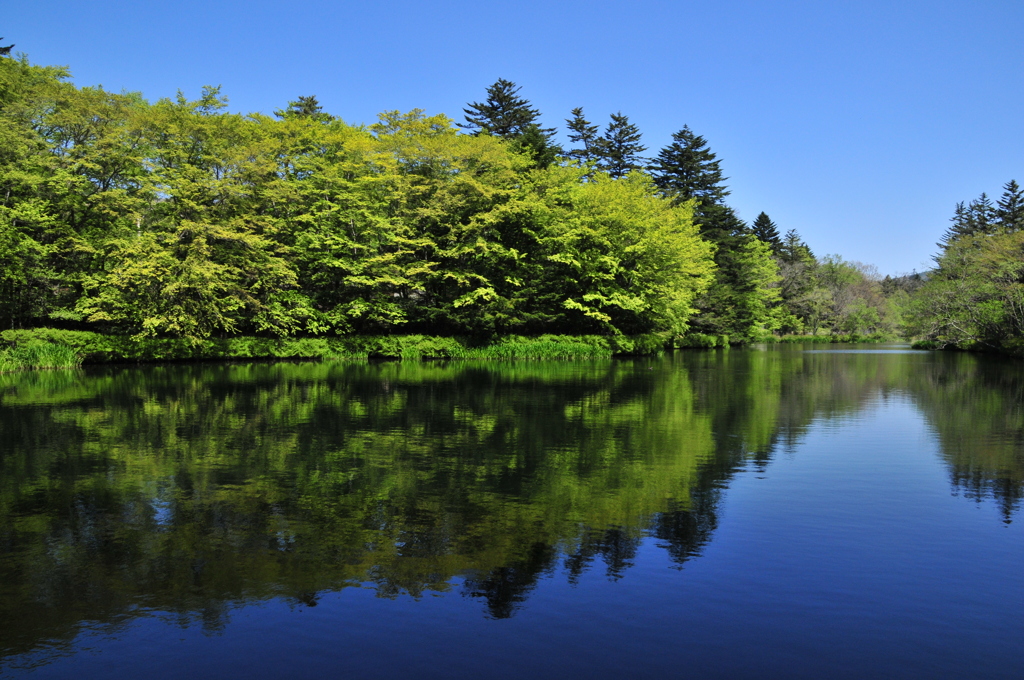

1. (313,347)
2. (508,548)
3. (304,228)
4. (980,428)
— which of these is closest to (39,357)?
(313,347)

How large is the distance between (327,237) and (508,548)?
3876cm

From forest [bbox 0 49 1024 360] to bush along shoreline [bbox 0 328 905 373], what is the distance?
0.64 metres

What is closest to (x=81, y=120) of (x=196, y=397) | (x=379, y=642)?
(x=196, y=397)

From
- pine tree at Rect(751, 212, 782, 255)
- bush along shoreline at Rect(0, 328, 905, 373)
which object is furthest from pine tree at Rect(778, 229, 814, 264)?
bush along shoreline at Rect(0, 328, 905, 373)

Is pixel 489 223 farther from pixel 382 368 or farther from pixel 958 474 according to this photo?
pixel 958 474

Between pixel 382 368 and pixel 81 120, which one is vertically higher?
pixel 81 120

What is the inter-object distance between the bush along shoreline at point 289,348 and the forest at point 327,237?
0.64m

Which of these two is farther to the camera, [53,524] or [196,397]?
[196,397]

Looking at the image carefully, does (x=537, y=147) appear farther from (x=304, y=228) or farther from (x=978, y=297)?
(x=978, y=297)

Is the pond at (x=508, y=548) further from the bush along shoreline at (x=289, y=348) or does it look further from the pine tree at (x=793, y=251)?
the pine tree at (x=793, y=251)

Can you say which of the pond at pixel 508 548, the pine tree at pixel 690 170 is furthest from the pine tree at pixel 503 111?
the pond at pixel 508 548

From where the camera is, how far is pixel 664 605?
608 centimetres

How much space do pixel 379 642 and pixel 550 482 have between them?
5346 mm

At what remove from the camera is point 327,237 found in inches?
1721
